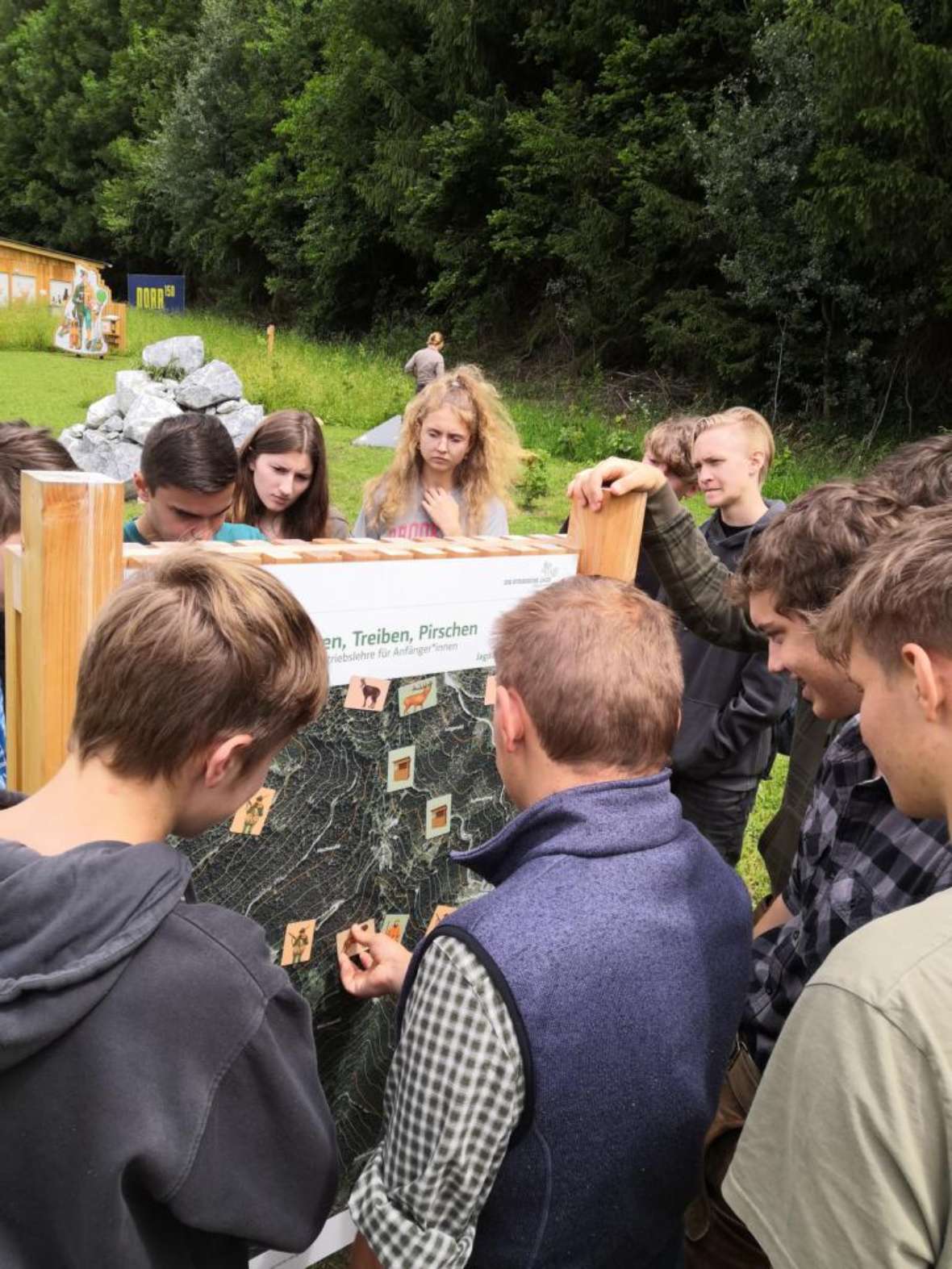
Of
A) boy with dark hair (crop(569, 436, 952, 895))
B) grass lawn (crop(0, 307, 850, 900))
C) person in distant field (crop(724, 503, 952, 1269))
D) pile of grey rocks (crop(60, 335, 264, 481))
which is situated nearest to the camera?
person in distant field (crop(724, 503, 952, 1269))

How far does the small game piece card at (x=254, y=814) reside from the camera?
1939mm

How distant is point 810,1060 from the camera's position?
3.35ft

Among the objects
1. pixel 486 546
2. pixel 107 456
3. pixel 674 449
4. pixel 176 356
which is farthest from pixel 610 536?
pixel 176 356

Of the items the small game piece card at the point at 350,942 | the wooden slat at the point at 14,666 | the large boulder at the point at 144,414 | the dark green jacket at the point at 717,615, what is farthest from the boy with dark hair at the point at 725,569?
the large boulder at the point at 144,414

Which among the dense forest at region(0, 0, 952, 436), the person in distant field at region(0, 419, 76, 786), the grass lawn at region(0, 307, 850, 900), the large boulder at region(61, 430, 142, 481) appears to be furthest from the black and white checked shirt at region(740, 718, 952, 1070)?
the dense forest at region(0, 0, 952, 436)

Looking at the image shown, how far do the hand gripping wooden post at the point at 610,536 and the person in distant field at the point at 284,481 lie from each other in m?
1.62

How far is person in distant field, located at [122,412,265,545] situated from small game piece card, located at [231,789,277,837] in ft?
3.98

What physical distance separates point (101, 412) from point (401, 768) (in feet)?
40.7

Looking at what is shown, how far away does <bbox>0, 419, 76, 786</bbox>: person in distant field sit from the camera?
2332 millimetres

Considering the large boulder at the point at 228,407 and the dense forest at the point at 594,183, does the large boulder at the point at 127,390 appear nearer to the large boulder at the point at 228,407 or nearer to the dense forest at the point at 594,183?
the large boulder at the point at 228,407

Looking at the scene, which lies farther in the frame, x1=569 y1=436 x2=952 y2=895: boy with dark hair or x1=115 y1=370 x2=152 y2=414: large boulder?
x1=115 y1=370 x2=152 y2=414: large boulder

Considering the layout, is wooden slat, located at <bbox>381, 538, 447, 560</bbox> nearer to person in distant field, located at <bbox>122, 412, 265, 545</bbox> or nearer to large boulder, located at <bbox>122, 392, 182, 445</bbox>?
person in distant field, located at <bbox>122, 412, 265, 545</bbox>

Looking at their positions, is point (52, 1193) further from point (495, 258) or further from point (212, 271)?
point (212, 271)

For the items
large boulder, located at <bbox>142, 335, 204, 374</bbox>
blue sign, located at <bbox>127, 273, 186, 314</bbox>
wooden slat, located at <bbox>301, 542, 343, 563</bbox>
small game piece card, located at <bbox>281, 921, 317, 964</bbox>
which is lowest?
small game piece card, located at <bbox>281, 921, 317, 964</bbox>
